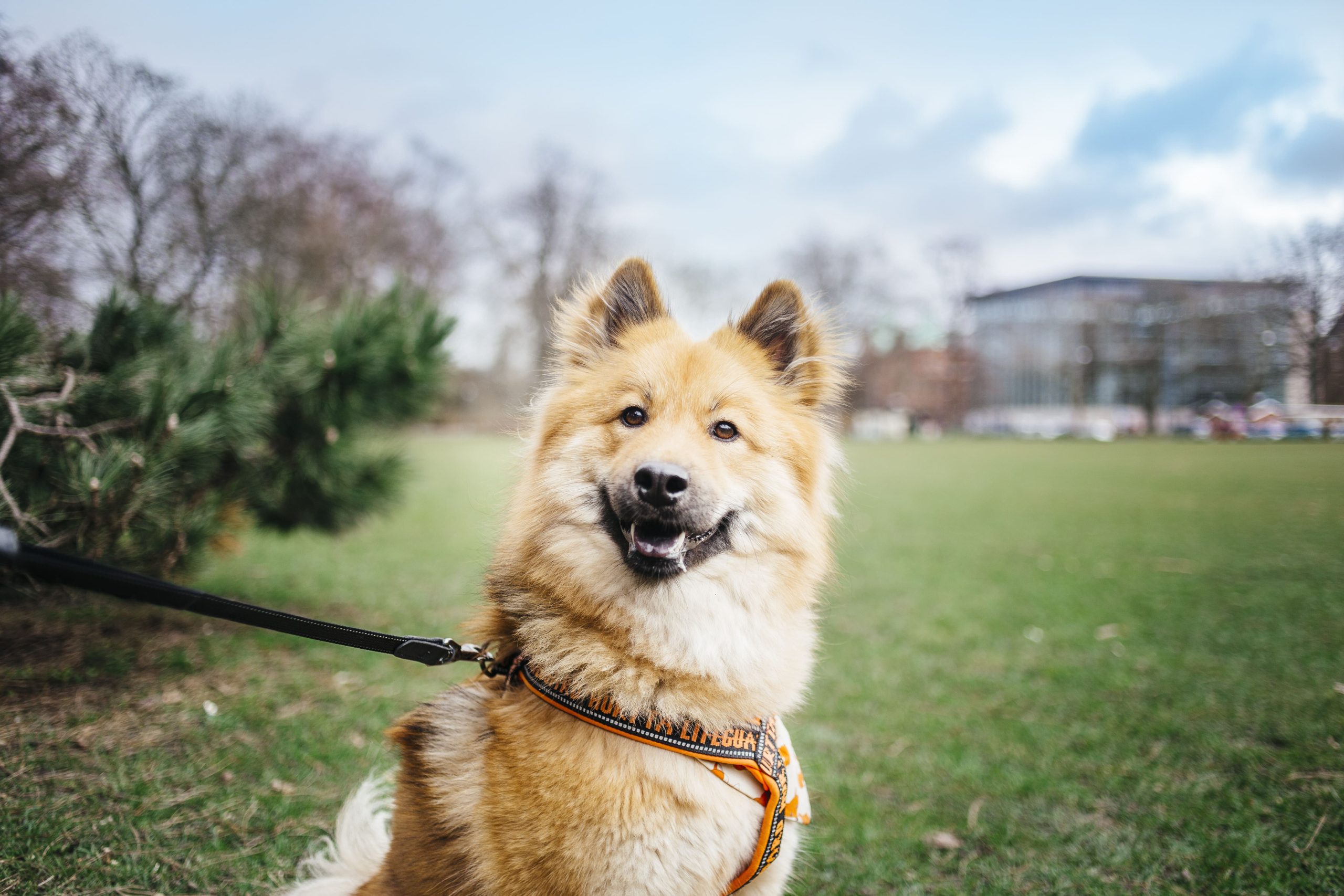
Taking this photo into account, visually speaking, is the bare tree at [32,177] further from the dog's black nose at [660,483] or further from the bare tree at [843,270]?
the bare tree at [843,270]

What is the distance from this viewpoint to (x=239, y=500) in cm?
442

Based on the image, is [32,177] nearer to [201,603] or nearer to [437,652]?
[201,603]

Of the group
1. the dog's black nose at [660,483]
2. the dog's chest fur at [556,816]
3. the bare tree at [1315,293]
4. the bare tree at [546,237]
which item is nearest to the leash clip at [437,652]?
the dog's chest fur at [556,816]

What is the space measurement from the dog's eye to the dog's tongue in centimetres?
44

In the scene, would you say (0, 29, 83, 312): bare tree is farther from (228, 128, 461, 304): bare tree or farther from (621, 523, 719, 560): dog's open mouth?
(621, 523, 719, 560): dog's open mouth

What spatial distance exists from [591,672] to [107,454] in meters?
2.74

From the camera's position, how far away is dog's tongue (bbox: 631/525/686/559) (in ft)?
6.26

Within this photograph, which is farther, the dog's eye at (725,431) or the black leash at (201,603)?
the dog's eye at (725,431)

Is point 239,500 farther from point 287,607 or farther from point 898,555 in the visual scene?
point 898,555

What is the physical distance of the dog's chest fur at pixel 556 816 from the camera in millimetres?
1603

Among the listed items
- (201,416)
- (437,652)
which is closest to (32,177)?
(201,416)

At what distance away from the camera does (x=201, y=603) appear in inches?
67.3

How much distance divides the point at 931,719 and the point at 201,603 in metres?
4.10

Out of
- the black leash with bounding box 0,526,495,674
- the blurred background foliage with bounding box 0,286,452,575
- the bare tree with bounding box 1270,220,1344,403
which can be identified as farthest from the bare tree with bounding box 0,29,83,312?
the bare tree with bounding box 1270,220,1344,403
